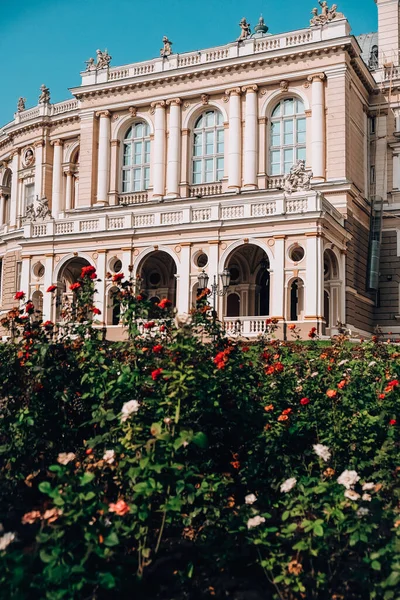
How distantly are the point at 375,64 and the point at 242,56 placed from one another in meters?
13.7

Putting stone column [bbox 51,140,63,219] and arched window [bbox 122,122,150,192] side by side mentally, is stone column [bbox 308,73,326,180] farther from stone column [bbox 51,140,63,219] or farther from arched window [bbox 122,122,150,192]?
stone column [bbox 51,140,63,219]

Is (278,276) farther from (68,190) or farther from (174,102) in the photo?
(68,190)

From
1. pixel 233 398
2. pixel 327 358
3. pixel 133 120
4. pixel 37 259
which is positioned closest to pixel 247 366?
pixel 233 398

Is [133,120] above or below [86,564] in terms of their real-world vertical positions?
above

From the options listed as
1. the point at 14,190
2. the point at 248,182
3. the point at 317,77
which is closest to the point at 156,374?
the point at 248,182

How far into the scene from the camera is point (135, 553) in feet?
22.6

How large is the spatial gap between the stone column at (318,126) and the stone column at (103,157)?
1382 centimetres

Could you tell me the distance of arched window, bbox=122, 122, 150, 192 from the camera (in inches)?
1794

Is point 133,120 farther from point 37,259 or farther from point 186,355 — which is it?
point 186,355

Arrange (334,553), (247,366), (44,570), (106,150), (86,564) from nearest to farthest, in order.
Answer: (44,570), (86,564), (334,553), (247,366), (106,150)

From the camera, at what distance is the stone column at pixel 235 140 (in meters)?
41.9

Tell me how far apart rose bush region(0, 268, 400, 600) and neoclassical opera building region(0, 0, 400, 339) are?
2386 centimetres

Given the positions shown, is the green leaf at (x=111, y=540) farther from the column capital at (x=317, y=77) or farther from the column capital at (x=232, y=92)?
the column capital at (x=232, y=92)

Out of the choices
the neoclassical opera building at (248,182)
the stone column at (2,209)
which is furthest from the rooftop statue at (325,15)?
the stone column at (2,209)
